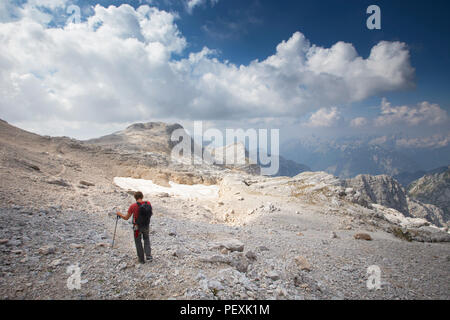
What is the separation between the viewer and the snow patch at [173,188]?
87.3 feet

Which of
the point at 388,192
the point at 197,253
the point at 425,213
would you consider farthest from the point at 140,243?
the point at 425,213

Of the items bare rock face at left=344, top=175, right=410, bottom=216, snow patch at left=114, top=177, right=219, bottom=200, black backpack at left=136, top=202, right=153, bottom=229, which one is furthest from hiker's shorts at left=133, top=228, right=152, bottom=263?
bare rock face at left=344, top=175, right=410, bottom=216

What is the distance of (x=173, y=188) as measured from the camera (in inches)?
1154

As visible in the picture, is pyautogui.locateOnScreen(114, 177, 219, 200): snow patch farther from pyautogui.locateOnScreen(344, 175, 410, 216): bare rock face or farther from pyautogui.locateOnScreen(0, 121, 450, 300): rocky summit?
pyautogui.locateOnScreen(344, 175, 410, 216): bare rock face

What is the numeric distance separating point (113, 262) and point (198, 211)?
11.8 meters

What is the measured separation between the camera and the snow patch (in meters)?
26.6

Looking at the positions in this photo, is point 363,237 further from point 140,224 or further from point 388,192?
point 388,192

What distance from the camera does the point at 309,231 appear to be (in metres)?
13.8

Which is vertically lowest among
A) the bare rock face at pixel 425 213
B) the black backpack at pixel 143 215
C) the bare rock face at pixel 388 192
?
the bare rock face at pixel 425 213

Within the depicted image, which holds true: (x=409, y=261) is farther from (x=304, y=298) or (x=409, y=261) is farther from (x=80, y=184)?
(x=80, y=184)

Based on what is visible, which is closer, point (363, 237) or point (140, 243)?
point (140, 243)

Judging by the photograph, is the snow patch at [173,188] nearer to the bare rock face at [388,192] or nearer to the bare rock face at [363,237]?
the bare rock face at [363,237]

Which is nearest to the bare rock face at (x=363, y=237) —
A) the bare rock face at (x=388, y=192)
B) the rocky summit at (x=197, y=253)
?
the rocky summit at (x=197, y=253)

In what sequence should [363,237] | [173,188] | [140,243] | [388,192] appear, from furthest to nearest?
[388,192], [173,188], [363,237], [140,243]
